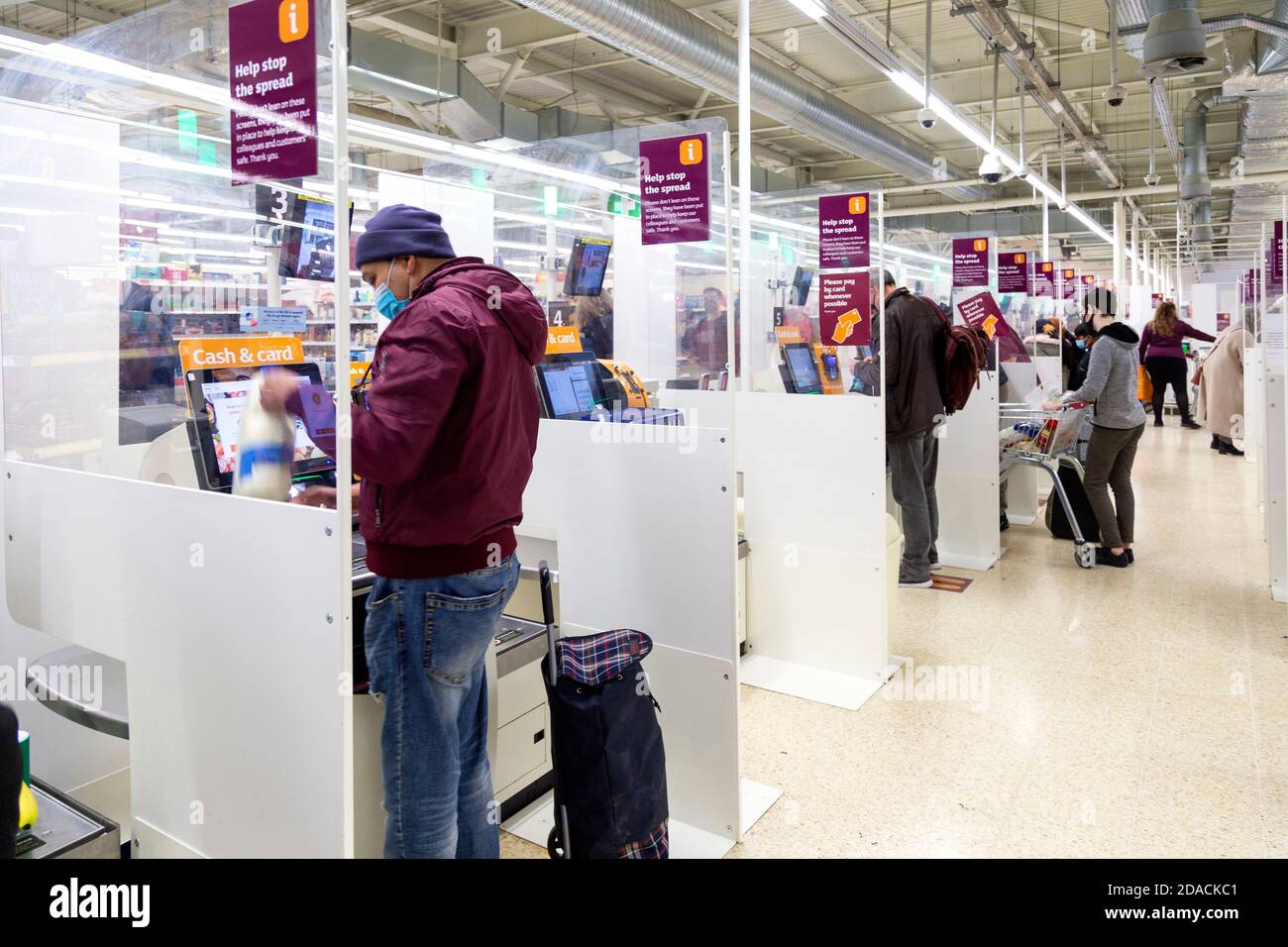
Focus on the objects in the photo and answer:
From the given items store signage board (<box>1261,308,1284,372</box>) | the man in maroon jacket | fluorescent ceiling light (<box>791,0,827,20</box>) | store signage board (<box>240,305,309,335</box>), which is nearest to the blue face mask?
the man in maroon jacket

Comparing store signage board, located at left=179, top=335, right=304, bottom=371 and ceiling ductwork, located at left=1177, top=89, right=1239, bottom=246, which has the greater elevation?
ceiling ductwork, located at left=1177, top=89, right=1239, bottom=246

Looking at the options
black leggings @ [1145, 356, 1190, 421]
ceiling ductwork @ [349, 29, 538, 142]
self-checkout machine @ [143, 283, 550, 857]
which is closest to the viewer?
self-checkout machine @ [143, 283, 550, 857]

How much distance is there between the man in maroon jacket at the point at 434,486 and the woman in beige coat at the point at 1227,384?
899 centimetres

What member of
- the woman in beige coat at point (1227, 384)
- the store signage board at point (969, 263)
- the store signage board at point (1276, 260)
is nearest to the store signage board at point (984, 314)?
the store signage board at point (969, 263)

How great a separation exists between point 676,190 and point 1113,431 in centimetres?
357

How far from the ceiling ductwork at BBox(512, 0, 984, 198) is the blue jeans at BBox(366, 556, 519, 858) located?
3.66 metres

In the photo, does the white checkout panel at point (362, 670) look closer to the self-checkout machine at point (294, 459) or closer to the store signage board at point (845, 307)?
the self-checkout machine at point (294, 459)

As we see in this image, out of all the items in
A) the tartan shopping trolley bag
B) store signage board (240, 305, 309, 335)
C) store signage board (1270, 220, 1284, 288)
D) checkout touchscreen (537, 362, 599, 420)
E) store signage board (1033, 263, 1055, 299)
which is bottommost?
the tartan shopping trolley bag

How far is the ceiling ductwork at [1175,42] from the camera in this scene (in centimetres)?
543

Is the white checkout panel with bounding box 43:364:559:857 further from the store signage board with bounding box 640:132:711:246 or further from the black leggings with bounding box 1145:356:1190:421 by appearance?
the black leggings with bounding box 1145:356:1190:421

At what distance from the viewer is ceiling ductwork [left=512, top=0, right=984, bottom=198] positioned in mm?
5230

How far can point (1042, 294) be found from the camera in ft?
32.4

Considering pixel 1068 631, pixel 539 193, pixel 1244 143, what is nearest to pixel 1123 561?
pixel 1068 631

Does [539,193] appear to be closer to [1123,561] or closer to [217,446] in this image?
[217,446]
